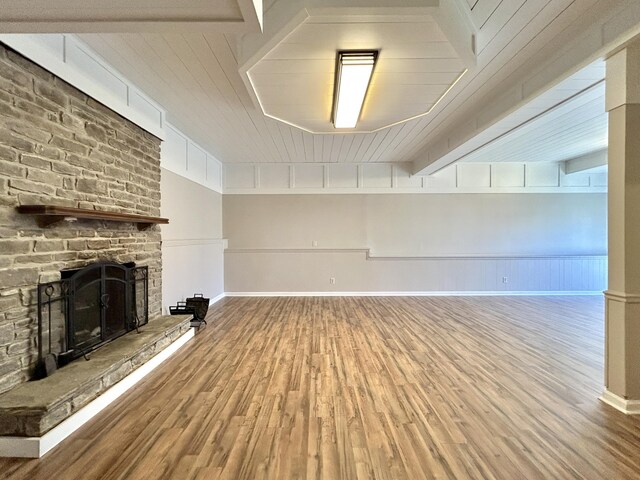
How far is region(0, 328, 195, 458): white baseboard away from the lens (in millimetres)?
1928

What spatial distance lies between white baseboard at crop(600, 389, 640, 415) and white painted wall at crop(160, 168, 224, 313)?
4779 millimetres

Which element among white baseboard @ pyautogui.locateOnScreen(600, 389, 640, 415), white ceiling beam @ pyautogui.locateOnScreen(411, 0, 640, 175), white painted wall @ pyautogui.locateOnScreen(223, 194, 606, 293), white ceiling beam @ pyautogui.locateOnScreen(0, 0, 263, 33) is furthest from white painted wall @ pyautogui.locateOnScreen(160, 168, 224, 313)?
white baseboard @ pyautogui.locateOnScreen(600, 389, 640, 415)

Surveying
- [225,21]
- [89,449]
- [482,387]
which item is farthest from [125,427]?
[482,387]

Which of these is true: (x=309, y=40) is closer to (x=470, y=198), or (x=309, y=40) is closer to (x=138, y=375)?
(x=138, y=375)

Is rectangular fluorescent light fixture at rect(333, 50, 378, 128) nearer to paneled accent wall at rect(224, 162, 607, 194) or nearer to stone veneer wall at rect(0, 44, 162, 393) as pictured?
stone veneer wall at rect(0, 44, 162, 393)

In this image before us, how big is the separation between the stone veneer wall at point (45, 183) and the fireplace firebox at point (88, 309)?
82 mm

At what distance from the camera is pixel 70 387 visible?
2186 millimetres

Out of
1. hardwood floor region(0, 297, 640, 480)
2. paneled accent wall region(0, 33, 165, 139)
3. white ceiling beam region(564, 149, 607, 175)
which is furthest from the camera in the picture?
white ceiling beam region(564, 149, 607, 175)

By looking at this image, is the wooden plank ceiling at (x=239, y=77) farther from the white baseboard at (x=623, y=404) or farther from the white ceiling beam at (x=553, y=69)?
the white baseboard at (x=623, y=404)

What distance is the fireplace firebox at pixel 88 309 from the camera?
2430 mm

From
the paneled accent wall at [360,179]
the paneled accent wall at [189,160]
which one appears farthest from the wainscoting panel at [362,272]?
the paneled accent wall at [189,160]

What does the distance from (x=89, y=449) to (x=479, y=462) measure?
2354mm

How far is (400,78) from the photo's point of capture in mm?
2783

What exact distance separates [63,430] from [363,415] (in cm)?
199
